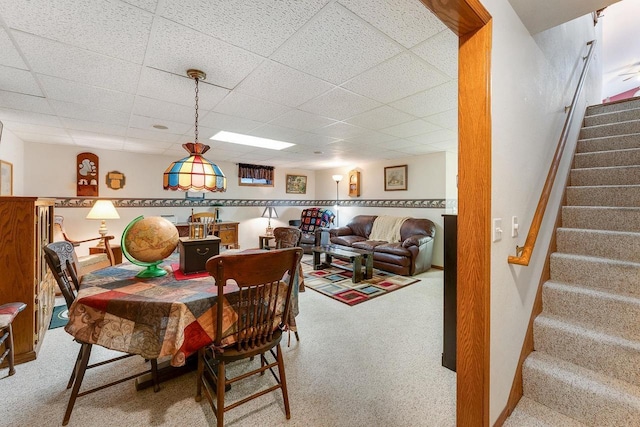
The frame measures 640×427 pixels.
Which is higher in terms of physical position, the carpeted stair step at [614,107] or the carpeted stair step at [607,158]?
the carpeted stair step at [614,107]

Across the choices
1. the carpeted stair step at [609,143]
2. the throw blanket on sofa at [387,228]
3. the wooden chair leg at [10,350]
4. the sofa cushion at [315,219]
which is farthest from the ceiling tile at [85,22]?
Result: the sofa cushion at [315,219]

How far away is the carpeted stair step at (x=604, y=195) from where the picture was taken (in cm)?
207

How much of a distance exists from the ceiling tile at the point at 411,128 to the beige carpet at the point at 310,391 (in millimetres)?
2349

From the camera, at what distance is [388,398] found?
1.79 meters

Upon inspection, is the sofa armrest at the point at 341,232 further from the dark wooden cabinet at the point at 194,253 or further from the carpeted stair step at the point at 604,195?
the dark wooden cabinet at the point at 194,253

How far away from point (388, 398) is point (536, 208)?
1533 mm

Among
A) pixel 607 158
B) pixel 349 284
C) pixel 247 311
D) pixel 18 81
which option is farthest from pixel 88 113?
pixel 607 158

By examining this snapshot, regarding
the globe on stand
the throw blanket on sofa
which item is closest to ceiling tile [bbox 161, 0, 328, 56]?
the globe on stand

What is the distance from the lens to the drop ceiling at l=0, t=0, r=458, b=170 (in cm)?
147

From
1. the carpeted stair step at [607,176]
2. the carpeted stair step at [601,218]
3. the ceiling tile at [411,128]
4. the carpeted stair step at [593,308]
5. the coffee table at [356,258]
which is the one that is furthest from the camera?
the coffee table at [356,258]

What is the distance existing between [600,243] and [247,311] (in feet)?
7.91

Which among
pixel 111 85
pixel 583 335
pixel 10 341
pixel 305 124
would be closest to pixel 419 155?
pixel 305 124

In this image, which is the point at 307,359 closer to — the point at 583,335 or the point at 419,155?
the point at 583,335

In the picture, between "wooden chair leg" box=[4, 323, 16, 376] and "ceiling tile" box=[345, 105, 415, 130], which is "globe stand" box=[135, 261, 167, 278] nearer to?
"wooden chair leg" box=[4, 323, 16, 376]
